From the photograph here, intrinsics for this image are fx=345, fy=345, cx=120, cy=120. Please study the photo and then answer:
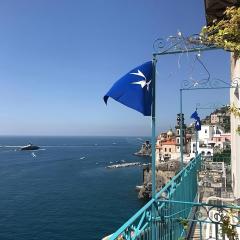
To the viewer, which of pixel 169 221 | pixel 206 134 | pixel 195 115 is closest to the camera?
pixel 169 221

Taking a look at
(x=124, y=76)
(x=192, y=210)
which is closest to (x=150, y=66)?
(x=124, y=76)

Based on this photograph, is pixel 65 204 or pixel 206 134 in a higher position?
pixel 206 134

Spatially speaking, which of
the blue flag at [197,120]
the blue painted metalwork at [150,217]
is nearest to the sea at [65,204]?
the blue flag at [197,120]

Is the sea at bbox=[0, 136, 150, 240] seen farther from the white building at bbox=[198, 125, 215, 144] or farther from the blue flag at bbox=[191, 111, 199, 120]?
the blue flag at bbox=[191, 111, 199, 120]

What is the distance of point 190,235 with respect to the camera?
6336 mm

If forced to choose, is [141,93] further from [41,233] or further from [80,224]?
[80,224]

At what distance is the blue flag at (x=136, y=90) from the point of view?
478 cm

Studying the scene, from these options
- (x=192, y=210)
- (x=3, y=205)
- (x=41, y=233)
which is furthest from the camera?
(x=3, y=205)

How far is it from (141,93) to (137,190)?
56232 mm

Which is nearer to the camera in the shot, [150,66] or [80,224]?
[150,66]

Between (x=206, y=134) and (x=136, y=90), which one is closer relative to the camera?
(x=136, y=90)

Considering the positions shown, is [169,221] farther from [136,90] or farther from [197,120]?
[197,120]

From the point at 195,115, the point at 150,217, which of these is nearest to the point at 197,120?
the point at 195,115

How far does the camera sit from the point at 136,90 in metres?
4.82
